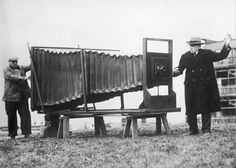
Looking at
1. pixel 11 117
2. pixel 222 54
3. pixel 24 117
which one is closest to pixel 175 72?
pixel 222 54

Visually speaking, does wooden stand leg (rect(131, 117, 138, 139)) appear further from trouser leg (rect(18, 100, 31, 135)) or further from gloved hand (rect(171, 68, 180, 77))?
trouser leg (rect(18, 100, 31, 135))

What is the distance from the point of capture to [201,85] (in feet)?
32.1

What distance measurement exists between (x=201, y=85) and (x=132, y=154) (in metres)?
3.36

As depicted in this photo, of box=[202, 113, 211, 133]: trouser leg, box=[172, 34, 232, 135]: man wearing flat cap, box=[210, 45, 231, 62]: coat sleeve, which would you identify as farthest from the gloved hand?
box=[202, 113, 211, 133]: trouser leg

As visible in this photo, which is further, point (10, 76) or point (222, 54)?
point (10, 76)

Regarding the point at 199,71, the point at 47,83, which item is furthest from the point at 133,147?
the point at 47,83

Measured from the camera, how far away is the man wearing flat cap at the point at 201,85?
31.8 ft

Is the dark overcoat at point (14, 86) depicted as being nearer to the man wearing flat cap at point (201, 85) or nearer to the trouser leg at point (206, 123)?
the man wearing flat cap at point (201, 85)

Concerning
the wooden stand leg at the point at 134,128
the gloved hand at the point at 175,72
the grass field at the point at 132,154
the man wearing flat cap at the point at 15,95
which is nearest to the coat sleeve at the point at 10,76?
the man wearing flat cap at the point at 15,95

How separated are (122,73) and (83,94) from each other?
1155 millimetres

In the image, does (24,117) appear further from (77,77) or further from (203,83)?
(203,83)

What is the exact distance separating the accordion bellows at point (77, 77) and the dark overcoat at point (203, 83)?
4.41 ft

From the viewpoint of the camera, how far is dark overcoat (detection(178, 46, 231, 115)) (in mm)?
9711

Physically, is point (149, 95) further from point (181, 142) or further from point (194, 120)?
point (181, 142)
